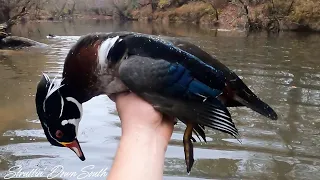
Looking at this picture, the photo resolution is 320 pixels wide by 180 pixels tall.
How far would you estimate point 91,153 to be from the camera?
13.1 ft

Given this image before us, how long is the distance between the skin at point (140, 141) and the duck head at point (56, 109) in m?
0.20

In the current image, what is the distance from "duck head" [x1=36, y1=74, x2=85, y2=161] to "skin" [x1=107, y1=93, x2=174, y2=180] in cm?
20

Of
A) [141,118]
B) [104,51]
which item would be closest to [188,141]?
[141,118]

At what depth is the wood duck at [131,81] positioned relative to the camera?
6.09ft

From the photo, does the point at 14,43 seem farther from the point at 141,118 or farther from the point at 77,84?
the point at 141,118

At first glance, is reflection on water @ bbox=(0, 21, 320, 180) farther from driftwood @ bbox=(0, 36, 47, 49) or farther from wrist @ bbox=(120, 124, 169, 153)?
driftwood @ bbox=(0, 36, 47, 49)

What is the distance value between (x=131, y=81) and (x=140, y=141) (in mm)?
276

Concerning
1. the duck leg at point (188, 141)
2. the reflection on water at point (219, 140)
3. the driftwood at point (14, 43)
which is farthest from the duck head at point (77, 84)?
the driftwood at point (14, 43)

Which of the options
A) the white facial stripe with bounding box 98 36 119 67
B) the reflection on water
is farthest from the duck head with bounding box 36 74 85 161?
the reflection on water

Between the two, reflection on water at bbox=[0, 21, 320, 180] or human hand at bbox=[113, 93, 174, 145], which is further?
reflection on water at bbox=[0, 21, 320, 180]

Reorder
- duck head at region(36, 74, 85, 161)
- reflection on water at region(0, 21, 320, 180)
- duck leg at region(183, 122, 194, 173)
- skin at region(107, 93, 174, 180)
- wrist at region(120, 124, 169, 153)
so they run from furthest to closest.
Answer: reflection on water at region(0, 21, 320, 180), duck leg at region(183, 122, 194, 173), duck head at region(36, 74, 85, 161), wrist at region(120, 124, 169, 153), skin at region(107, 93, 174, 180)

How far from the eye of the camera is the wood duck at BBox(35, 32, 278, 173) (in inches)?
73.1

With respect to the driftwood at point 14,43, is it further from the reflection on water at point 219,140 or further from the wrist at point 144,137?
the wrist at point 144,137

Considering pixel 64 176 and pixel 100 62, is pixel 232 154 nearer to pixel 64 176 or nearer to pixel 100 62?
pixel 64 176
